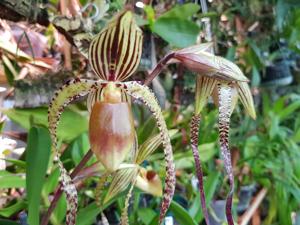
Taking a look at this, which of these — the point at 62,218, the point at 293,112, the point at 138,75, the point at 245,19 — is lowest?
the point at 62,218

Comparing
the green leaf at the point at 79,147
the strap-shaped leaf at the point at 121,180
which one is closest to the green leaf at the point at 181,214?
the strap-shaped leaf at the point at 121,180

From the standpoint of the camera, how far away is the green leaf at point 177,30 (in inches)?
32.2

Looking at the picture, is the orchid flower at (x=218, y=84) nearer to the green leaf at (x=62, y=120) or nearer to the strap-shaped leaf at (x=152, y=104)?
the strap-shaped leaf at (x=152, y=104)

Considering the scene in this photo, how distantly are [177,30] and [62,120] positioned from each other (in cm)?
26

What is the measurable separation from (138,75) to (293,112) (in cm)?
71

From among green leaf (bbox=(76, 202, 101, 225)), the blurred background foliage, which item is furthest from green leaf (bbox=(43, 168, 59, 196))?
green leaf (bbox=(76, 202, 101, 225))

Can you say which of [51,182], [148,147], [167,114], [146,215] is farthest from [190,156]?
[148,147]

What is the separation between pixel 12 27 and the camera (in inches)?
34.3

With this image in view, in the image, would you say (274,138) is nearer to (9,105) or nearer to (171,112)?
(171,112)

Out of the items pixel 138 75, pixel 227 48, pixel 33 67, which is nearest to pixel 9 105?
pixel 33 67

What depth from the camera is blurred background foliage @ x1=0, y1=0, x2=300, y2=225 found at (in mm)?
689

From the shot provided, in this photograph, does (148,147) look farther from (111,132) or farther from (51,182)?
(51,182)

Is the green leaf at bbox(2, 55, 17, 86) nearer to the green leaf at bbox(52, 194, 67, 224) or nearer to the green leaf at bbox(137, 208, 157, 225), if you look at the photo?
the green leaf at bbox(52, 194, 67, 224)

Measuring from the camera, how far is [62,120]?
824mm
